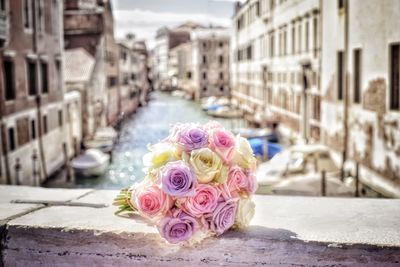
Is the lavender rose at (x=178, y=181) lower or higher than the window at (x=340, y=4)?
lower

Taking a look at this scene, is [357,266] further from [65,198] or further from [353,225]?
[65,198]

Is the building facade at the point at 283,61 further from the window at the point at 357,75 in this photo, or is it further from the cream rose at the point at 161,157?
the cream rose at the point at 161,157

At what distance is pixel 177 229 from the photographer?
168cm

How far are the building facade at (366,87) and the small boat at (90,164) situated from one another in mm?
7739

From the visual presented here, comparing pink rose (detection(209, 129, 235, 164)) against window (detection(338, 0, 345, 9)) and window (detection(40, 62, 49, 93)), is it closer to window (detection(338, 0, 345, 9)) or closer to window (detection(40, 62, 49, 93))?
window (detection(338, 0, 345, 9))

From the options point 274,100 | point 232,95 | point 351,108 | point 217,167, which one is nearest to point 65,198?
point 217,167

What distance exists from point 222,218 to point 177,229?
0.48 feet

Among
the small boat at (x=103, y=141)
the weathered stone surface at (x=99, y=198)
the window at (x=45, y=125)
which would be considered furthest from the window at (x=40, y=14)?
the weathered stone surface at (x=99, y=198)

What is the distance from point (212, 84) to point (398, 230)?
188 feet

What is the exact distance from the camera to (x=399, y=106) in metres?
11.1

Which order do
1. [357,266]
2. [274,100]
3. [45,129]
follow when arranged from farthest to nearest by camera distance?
[274,100] < [45,129] < [357,266]

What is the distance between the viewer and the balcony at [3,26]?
12688 millimetres

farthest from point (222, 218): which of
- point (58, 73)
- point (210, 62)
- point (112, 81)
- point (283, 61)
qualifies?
point (210, 62)

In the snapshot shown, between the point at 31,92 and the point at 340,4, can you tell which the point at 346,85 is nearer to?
the point at 340,4
